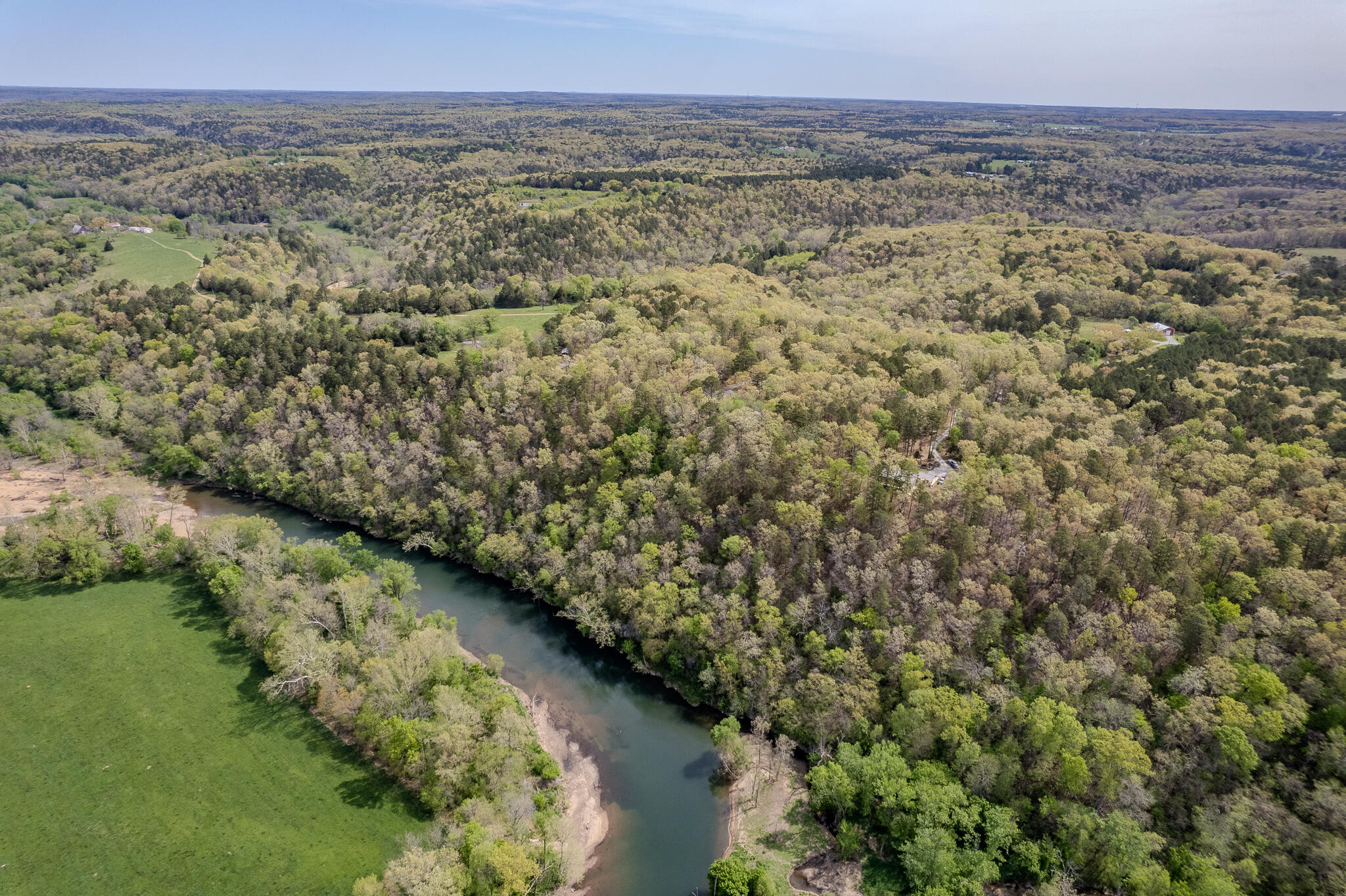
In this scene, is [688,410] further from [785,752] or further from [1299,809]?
[1299,809]

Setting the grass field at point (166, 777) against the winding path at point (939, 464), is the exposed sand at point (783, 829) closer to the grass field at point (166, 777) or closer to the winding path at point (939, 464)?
the grass field at point (166, 777)

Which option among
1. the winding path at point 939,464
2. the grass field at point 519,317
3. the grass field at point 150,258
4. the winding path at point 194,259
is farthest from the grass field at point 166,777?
the grass field at point 150,258

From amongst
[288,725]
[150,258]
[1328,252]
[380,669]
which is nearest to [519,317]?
[380,669]

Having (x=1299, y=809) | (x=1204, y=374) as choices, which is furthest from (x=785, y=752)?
(x=1204, y=374)

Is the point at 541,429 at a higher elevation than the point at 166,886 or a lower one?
higher

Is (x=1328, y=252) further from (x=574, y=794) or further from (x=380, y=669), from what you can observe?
(x=380, y=669)

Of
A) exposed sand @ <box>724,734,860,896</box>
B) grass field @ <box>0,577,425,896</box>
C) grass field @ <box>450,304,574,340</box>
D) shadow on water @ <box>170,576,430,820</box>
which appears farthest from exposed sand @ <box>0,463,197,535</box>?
exposed sand @ <box>724,734,860,896</box>
